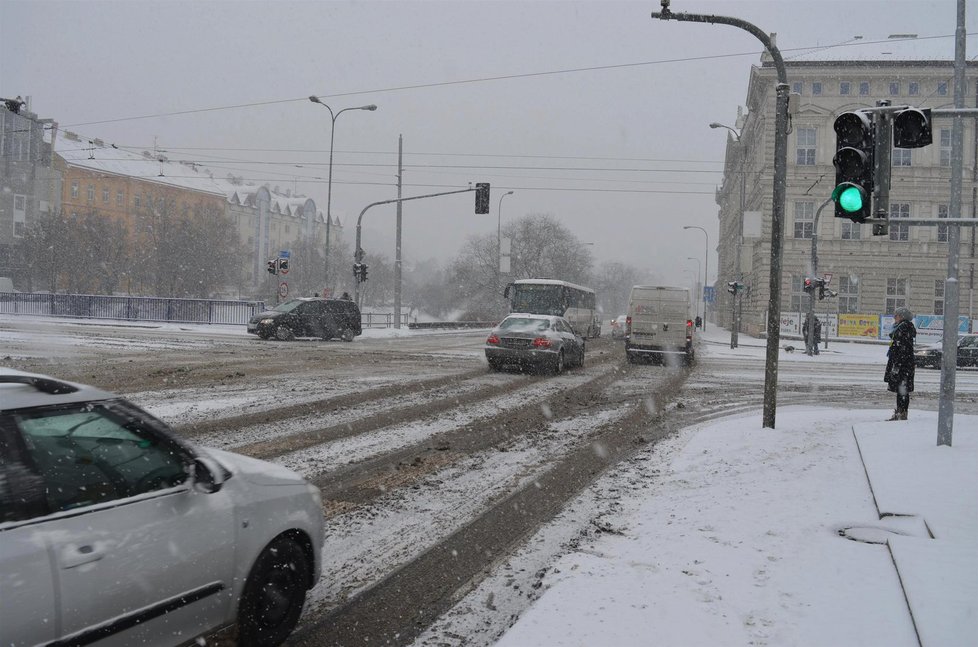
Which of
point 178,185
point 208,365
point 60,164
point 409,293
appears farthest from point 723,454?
point 409,293

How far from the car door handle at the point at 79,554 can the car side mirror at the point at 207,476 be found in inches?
23.8

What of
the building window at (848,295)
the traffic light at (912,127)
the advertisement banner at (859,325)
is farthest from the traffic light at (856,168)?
the building window at (848,295)

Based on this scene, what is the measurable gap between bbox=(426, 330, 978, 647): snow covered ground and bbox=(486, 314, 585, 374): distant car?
368 inches

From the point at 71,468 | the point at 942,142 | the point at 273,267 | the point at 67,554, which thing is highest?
the point at 942,142

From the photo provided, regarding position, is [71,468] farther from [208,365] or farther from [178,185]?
[178,185]

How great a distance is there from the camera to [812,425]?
10.9 meters

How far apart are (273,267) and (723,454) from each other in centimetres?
3037

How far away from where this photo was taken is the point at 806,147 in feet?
172

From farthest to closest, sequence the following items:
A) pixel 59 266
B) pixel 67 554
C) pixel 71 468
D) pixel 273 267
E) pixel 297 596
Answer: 1. pixel 59 266
2. pixel 273 267
3. pixel 297 596
4. pixel 71 468
5. pixel 67 554

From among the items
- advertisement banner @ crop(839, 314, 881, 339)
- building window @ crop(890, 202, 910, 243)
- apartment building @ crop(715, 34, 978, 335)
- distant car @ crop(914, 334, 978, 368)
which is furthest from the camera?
building window @ crop(890, 202, 910, 243)

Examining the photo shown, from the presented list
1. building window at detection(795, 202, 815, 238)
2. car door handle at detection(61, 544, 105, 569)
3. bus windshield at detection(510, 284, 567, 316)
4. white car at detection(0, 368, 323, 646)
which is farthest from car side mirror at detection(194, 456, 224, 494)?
building window at detection(795, 202, 815, 238)

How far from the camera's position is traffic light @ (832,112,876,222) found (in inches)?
296

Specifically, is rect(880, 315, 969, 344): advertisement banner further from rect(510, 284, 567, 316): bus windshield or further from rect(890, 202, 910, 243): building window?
rect(510, 284, 567, 316): bus windshield

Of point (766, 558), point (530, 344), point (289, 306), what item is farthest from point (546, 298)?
point (766, 558)
